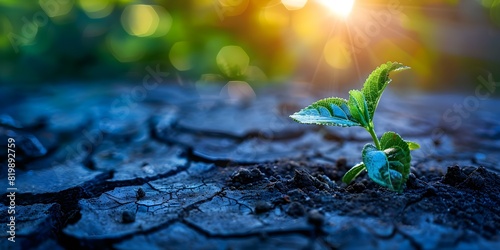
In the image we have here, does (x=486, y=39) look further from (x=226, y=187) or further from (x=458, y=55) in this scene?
(x=226, y=187)

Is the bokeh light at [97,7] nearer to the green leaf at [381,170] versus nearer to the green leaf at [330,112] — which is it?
the green leaf at [330,112]

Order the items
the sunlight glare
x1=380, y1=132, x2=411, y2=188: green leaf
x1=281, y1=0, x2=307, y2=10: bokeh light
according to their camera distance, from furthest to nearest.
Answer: x1=281, y1=0, x2=307, y2=10: bokeh light
the sunlight glare
x1=380, y1=132, x2=411, y2=188: green leaf

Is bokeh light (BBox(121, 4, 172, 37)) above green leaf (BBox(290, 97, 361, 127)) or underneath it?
above

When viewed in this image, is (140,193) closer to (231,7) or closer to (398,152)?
(398,152)

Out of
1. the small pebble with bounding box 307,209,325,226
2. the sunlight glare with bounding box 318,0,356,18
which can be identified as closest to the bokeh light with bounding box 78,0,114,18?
the sunlight glare with bounding box 318,0,356,18

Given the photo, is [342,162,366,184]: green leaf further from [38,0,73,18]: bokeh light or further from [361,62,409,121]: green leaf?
[38,0,73,18]: bokeh light

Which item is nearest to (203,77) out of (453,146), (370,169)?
(453,146)
